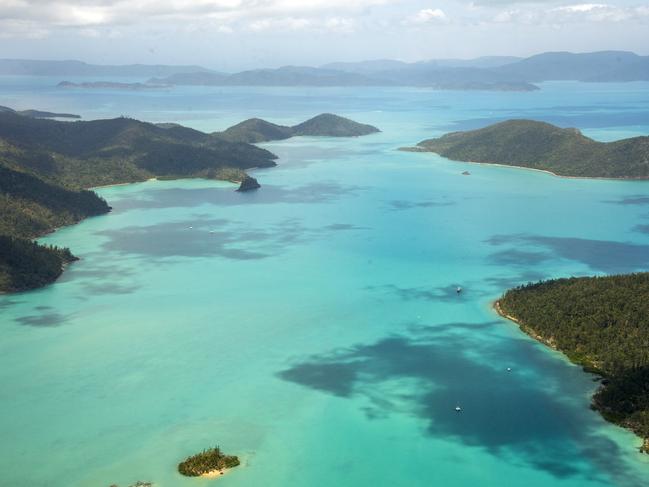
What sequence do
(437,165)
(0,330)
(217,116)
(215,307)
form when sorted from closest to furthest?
(0,330), (215,307), (437,165), (217,116)

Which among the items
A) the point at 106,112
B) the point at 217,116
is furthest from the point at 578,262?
the point at 106,112

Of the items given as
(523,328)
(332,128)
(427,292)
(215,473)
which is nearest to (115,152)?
(332,128)

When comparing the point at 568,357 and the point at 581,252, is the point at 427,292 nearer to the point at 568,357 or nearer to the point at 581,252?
the point at 568,357

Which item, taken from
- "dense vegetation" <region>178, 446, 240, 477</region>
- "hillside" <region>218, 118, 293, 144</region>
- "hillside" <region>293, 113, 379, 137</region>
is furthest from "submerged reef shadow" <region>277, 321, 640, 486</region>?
"hillside" <region>293, 113, 379, 137</region>

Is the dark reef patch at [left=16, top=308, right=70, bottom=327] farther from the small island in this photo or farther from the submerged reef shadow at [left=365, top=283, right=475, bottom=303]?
the small island

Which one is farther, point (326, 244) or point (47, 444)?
point (326, 244)

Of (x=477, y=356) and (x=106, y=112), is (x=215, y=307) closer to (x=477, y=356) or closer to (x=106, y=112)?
(x=477, y=356)

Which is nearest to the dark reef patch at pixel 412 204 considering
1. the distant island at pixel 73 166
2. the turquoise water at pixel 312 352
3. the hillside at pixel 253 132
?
the turquoise water at pixel 312 352
